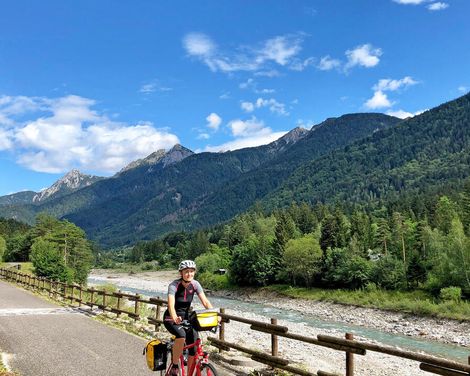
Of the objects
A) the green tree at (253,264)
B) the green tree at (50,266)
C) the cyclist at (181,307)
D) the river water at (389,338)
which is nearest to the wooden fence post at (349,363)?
the cyclist at (181,307)

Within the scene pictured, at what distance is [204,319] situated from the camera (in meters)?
7.21

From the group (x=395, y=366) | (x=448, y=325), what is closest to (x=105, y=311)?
(x=395, y=366)

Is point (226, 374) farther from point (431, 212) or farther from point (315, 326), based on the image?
point (431, 212)

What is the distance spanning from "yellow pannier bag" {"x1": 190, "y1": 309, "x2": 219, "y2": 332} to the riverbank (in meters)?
6.28

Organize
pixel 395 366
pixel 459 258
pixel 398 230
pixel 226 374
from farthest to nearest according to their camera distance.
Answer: pixel 398 230
pixel 459 258
pixel 395 366
pixel 226 374

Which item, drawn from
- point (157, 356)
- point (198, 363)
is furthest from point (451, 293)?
point (198, 363)

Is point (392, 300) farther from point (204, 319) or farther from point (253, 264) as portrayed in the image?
point (204, 319)

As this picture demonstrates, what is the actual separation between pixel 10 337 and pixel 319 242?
70.3 metres

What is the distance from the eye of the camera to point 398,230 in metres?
77.1

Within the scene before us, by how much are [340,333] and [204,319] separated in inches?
1482

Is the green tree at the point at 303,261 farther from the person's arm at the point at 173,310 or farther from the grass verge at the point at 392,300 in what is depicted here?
the person's arm at the point at 173,310

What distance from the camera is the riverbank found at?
23125mm

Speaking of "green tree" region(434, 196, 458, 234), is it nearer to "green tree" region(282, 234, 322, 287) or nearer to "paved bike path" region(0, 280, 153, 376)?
"green tree" region(282, 234, 322, 287)

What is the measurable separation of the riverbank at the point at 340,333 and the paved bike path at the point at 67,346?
420cm
